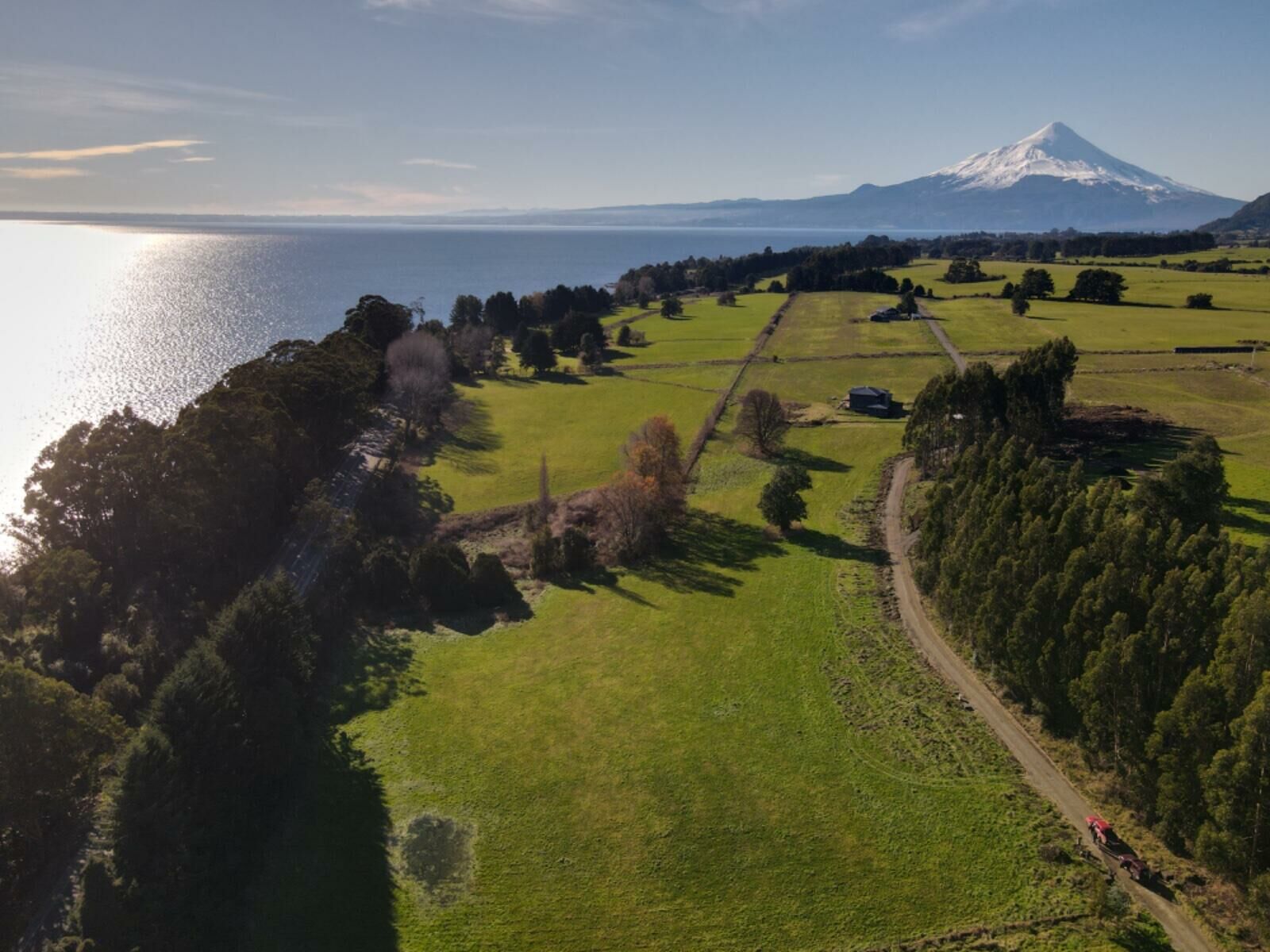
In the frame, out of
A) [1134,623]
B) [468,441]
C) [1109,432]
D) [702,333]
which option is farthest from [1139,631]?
[702,333]

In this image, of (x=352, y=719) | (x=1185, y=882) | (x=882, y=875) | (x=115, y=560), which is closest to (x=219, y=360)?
(x=115, y=560)

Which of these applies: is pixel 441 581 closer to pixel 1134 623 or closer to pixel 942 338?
pixel 1134 623

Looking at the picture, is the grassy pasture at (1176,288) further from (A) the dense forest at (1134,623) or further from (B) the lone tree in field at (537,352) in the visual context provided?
(A) the dense forest at (1134,623)

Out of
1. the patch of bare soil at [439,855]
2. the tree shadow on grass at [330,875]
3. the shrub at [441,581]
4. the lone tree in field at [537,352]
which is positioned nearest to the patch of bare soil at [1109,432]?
the shrub at [441,581]

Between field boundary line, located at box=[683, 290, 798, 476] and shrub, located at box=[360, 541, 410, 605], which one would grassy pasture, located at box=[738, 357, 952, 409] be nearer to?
field boundary line, located at box=[683, 290, 798, 476]

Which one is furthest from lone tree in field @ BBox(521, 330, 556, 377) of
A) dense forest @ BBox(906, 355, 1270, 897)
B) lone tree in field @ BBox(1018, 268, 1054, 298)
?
lone tree in field @ BBox(1018, 268, 1054, 298)
